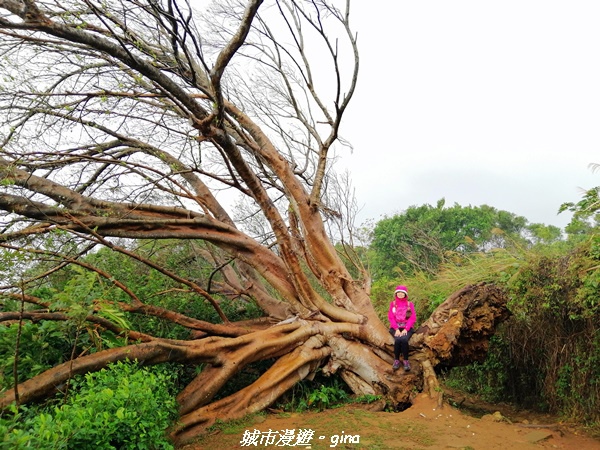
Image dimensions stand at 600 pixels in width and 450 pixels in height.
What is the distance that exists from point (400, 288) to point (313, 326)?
1.52m

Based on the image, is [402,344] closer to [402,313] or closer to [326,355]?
[402,313]

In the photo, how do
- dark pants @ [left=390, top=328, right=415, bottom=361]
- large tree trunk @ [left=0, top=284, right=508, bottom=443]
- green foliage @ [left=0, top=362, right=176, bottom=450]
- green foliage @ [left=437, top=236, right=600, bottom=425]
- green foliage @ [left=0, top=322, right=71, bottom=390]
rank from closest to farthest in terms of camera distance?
green foliage @ [left=0, top=362, right=176, bottom=450] < green foliage @ [left=0, top=322, right=71, bottom=390] < green foliage @ [left=437, top=236, right=600, bottom=425] < large tree trunk @ [left=0, top=284, right=508, bottom=443] < dark pants @ [left=390, top=328, right=415, bottom=361]

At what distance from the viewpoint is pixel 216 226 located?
729 centimetres

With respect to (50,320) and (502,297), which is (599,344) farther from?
(50,320)

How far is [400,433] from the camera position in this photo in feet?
15.4

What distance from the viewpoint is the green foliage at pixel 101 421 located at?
8.64 feet

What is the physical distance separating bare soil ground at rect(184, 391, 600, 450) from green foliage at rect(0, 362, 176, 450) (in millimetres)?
1213

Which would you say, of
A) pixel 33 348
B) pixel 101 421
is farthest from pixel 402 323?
pixel 33 348

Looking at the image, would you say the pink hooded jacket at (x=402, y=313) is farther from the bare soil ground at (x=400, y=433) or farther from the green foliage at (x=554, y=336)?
the green foliage at (x=554, y=336)

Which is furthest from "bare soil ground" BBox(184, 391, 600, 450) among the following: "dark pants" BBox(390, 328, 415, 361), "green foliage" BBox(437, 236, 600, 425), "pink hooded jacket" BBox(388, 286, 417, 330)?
"pink hooded jacket" BBox(388, 286, 417, 330)

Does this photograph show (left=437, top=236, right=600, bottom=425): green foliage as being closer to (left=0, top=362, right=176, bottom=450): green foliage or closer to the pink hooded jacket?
the pink hooded jacket

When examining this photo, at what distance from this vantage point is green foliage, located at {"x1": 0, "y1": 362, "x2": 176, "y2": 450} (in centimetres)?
Answer: 263

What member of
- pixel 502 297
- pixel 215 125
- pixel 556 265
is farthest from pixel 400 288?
pixel 215 125

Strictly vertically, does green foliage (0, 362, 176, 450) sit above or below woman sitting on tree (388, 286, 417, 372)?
below
